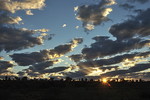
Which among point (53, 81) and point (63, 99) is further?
point (53, 81)

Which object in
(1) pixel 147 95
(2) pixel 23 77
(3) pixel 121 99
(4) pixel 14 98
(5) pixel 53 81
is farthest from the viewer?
(2) pixel 23 77

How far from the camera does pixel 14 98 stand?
60750 millimetres

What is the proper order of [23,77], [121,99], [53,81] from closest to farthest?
[121,99] < [53,81] < [23,77]

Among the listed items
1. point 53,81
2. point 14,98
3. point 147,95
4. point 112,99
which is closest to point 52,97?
point 14,98

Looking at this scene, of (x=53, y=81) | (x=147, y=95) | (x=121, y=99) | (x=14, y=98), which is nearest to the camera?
(x=121, y=99)

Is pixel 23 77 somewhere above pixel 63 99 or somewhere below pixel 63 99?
above

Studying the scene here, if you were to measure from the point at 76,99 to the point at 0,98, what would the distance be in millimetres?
15646

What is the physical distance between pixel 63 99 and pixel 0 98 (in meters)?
13.0

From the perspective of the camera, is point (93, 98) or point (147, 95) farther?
point (147, 95)

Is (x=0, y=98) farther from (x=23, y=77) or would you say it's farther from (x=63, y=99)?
(x=23, y=77)

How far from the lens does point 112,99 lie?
5747cm

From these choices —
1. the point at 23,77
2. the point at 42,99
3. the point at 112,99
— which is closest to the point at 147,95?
the point at 112,99

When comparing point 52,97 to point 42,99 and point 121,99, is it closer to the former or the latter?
point 42,99

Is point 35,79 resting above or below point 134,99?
above
